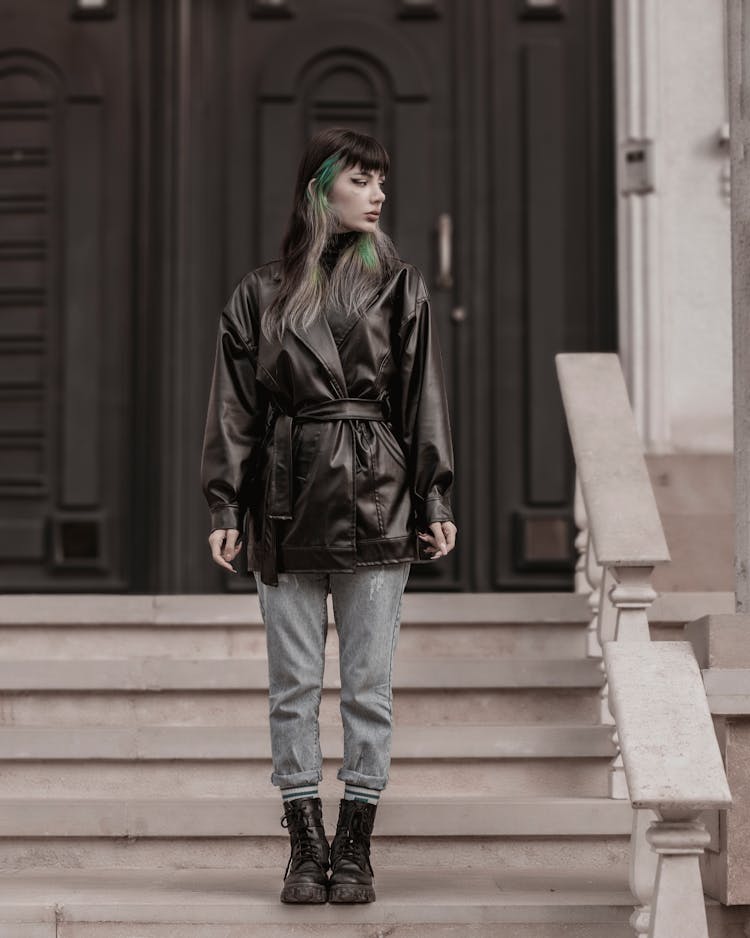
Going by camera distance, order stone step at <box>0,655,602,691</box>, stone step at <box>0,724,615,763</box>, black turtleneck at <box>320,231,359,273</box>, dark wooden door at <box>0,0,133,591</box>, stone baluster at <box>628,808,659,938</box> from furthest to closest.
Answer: dark wooden door at <box>0,0,133,591</box>, stone step at <box>0,655,602,691</box>, stone step at <box>0,724,615,763</box>, black turtleneck at <box>320,231,359,273</box>, stone baluster at <box>628,808,659,938</box>

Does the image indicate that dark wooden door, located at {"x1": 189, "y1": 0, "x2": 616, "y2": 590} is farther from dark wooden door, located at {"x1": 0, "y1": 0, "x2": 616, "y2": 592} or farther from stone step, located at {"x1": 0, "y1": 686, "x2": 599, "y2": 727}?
stone step, located at {"x1": 0, "y1": 686, "x2": 599, "y2": 727}

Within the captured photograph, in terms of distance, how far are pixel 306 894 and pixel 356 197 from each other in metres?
1.61

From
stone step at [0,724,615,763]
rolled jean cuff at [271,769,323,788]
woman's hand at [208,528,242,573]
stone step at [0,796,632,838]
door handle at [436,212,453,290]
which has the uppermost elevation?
door handle at [436,212,453,290]

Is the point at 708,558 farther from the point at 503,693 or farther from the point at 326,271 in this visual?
the point at 326,271

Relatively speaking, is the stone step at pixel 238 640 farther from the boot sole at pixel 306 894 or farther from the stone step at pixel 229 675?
the boot sole at pixel 306 894

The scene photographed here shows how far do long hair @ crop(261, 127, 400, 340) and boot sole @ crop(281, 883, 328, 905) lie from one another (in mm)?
1266

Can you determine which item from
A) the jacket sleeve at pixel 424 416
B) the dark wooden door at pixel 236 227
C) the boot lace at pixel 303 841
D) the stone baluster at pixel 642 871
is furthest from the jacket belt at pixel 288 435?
the dark wooden door at pixel 236 227

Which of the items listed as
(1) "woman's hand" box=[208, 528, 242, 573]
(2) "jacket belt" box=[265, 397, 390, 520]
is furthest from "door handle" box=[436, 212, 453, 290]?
(1) "woman's hand" box=[208, 528, 242, 573]

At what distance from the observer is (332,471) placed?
11.2 ft

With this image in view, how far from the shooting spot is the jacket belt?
3.43 m

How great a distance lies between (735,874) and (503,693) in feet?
4.18

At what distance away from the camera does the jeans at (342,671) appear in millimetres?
3424

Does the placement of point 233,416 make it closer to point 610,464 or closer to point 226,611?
point 610,464

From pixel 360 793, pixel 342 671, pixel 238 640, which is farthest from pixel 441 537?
pixel 238 640
